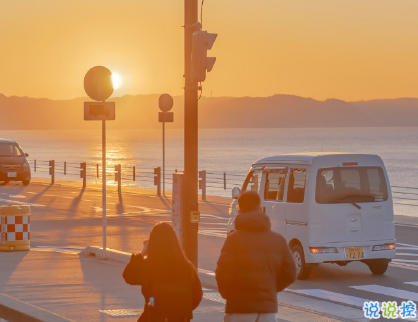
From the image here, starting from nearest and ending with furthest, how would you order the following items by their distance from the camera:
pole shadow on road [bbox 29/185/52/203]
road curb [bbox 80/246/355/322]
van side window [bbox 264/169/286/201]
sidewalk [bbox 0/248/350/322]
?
sidewalk [bbox 0/248/350/322] < road curb [bbox 80/246/355/322] < van side window [bbox 264/169/286/201] < pole shadow on road [bbox 29/185/52/203]

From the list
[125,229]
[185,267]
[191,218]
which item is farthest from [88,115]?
[185,267]

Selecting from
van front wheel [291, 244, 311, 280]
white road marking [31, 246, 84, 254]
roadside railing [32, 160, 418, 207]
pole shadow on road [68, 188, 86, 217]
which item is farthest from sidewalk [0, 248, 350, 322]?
roadside railing [32, 160, 418, 207]

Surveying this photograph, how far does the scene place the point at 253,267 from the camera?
5586mm

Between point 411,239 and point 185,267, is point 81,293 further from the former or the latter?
point 411,239

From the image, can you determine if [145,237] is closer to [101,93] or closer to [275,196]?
[101,93]

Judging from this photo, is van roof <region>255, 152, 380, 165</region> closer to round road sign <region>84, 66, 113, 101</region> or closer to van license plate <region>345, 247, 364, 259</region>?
van license plate <region>345, 247, 364, 259</region>

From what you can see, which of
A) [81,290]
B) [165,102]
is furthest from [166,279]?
[165,102]

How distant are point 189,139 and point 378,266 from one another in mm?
4250

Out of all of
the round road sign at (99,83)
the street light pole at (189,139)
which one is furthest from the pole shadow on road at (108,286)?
the round road sign at (99,83)

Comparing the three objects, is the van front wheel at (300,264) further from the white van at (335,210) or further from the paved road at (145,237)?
the paved road at (145,237)

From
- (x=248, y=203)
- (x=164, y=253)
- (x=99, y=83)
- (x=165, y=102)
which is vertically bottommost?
(x=164, y=253)

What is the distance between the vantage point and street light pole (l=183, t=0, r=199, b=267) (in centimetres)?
1041

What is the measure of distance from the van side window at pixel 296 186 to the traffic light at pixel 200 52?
10.0 ft

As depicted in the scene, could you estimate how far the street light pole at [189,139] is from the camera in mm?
10414
